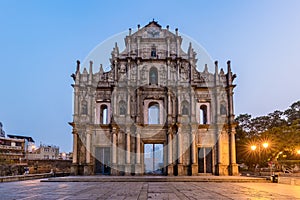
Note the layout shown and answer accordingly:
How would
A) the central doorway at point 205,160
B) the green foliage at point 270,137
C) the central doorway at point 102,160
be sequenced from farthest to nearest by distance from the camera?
1. the central doorway at point 205,160
2. the central doorway at point 102,160
3. the green foliage at point 270,137

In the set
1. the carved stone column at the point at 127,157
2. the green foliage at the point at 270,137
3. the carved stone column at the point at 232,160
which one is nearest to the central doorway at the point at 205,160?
the carved stone column at the point at 232,160

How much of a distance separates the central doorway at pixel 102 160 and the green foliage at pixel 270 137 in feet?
46.5

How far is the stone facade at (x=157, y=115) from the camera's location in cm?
3123

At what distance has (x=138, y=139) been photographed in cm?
3127

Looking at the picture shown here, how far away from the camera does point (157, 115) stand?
34.6 meters

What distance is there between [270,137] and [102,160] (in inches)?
604

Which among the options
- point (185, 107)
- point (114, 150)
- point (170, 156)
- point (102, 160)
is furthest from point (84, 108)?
point (185, 107)

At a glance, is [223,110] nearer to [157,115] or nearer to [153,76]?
[157,115]

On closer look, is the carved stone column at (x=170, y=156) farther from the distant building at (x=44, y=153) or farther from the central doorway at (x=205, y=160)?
the distant building at (x=44, y=153)

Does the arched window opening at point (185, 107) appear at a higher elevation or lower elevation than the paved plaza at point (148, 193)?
higher

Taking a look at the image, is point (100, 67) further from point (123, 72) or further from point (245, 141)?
point (245, 141)

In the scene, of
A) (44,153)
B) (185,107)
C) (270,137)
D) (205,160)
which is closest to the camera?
(270,137)

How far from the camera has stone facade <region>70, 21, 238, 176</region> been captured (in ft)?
102

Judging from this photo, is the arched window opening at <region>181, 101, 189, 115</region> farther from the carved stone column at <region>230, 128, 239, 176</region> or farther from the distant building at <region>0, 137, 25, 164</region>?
the distant building at <region>0, 137, 25, 164</region>
